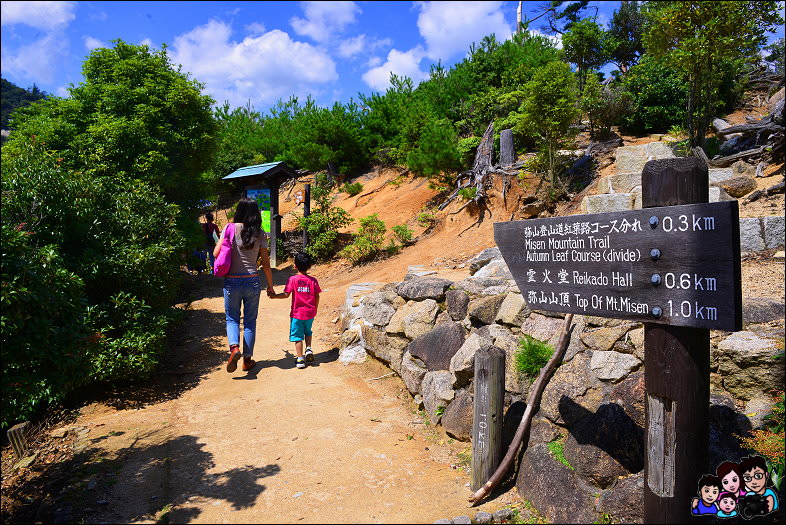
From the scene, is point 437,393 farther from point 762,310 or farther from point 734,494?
point 762,310

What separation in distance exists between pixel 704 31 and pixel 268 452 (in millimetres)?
8947

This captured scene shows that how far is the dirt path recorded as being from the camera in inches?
114

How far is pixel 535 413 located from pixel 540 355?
0.54 meters

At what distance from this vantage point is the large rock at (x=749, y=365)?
121 inches

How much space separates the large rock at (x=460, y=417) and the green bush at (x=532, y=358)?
0.58 meters

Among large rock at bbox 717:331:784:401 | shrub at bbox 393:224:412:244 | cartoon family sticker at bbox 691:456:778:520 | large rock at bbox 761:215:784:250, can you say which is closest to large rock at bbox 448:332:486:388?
large rock at bbox 717:331:784:401

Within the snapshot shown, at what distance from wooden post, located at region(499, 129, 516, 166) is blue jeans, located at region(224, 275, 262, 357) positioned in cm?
805

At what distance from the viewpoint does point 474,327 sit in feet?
16.6

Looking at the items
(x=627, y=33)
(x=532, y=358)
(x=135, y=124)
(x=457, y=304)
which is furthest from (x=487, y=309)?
(x=627, y=33)

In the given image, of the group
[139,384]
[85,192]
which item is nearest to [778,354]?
[139,384]

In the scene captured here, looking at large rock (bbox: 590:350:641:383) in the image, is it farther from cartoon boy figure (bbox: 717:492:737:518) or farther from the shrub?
the shrub

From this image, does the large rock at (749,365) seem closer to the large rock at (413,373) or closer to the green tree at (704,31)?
the large rock at (413,373)

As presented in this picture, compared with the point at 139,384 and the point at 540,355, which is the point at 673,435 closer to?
the point at 540,355

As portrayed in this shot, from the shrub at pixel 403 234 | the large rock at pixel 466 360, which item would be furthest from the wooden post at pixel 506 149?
the large rock at pixel 466 360
